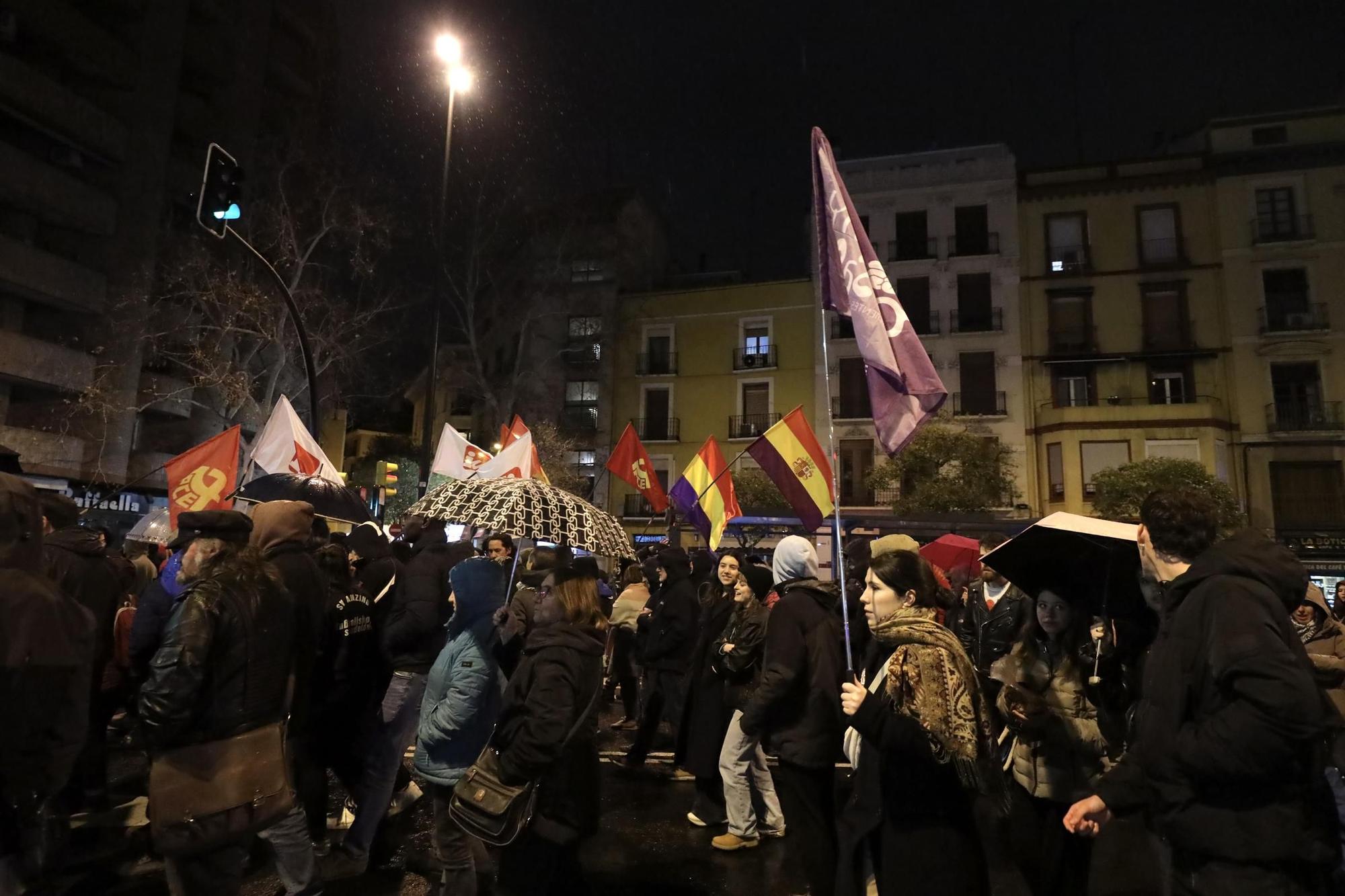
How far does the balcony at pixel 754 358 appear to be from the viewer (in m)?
32.4

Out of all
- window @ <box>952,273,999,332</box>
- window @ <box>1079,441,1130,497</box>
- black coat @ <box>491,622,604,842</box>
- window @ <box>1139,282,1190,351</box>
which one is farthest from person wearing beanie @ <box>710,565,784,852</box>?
window @ <box>1139,282,1190,351</box>

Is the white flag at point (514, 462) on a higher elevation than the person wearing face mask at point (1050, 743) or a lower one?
higher

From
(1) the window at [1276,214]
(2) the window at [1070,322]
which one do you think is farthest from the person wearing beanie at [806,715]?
(1) the window at [1276,214]

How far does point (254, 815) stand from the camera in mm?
2990

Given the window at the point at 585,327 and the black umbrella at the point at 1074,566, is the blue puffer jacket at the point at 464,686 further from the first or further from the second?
the window at the point at 585,327

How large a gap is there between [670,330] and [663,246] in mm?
7829

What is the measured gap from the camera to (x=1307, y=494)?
2636cm

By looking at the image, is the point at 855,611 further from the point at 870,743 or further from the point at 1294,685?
the point at 1294,685

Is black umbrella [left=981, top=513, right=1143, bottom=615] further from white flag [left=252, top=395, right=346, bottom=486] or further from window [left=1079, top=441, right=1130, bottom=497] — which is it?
Result: window [left=1079, top=441, right=1130, bottom=497]

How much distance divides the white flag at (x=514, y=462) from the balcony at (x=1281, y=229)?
96.8 feet

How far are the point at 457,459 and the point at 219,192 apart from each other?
427 cm

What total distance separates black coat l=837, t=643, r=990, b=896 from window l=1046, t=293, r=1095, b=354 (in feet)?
99.6

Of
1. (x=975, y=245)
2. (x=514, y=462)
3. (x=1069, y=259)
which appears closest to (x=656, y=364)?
(x=975, y=245)

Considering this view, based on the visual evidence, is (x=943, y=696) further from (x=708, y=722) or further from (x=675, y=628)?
→ (x=675, y=628)
